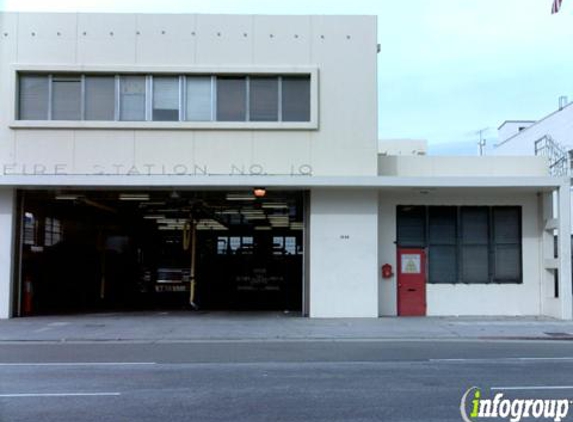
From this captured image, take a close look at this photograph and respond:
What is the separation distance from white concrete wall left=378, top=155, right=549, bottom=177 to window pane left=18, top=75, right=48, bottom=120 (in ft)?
34.3

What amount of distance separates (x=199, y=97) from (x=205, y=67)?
0.93 metres

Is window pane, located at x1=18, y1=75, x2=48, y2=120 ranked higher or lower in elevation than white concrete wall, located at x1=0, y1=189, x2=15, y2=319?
higher

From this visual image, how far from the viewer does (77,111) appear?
68.9 ft

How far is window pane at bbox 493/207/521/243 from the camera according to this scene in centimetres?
2223

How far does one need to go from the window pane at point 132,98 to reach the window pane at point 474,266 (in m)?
11.0

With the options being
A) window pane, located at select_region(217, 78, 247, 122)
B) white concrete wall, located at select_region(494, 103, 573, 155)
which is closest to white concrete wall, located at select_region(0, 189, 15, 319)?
window pane, located at select_region(217, 78, 247, 122)

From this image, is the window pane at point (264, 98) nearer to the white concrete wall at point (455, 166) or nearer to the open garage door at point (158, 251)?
the open garage door at point (158, 251)

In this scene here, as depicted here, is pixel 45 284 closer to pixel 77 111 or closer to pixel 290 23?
pixel 77 111

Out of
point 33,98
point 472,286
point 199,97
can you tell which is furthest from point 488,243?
point 33,98

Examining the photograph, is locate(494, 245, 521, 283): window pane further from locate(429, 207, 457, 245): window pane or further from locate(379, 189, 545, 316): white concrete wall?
locate(429, 207, 457, 245): window pane

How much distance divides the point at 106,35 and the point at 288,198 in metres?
7.65

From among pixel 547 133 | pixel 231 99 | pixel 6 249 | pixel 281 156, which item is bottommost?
pixel 6 249

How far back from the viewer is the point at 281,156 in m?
20.7

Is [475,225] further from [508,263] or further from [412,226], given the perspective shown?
[412,226]
